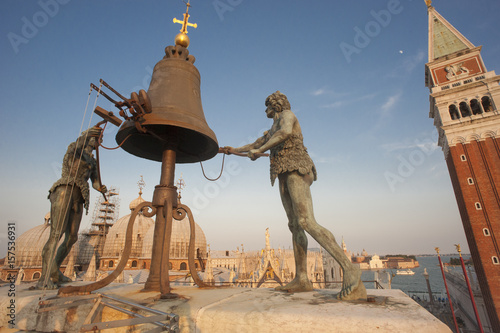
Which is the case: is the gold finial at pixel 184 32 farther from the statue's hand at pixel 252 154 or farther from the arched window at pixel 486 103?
the arched window at pixel 486 103

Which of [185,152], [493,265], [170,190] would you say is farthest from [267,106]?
[493,265]

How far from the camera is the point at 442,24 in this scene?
4119cm

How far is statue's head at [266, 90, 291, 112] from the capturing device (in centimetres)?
491

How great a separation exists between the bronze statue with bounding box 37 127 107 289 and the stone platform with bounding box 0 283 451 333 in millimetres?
1746

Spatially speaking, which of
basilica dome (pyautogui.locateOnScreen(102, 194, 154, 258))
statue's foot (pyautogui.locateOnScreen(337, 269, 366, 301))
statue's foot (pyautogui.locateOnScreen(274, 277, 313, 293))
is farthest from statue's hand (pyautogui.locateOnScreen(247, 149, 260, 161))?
basilica dome (pyautogui.locateOnScreen(102, 194, 154, 258))

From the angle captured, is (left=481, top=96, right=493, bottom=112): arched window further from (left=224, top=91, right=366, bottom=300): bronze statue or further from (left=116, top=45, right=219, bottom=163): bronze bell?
(left=116, top=45, right=219, bottom=163): bronze bell

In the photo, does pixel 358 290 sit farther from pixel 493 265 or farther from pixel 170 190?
pixel 493 265

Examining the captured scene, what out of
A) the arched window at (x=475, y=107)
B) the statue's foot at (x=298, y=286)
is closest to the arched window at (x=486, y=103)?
the arched window at (x=475, y=107)

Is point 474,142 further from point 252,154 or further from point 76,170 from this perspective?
point 76,170

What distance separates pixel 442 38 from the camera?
3994cm

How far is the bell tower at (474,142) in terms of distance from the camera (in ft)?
91.7

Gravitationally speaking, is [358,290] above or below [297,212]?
below

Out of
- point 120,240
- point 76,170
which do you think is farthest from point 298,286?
point 120,240

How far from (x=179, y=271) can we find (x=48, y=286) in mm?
35293
